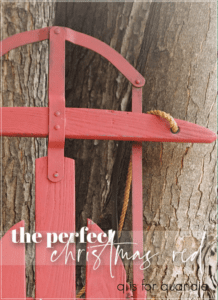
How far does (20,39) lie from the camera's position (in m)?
0.68

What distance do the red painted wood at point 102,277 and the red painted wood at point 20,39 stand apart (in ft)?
1.47

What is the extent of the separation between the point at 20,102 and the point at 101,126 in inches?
15.8

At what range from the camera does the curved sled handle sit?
677 mm

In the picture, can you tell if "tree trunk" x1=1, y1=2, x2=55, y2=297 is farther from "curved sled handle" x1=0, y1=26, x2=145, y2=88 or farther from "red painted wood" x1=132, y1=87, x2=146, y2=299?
"red painted wood" x1=132, y1=87, x2=146, y2=299

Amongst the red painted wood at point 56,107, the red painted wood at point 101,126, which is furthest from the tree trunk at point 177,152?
the red painted wood at point 56,107

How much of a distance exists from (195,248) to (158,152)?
11.6 inches

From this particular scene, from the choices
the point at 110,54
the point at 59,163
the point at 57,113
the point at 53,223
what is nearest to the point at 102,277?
the point at 53,223

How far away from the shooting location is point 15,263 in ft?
2.09

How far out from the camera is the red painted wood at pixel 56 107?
2.14 ft

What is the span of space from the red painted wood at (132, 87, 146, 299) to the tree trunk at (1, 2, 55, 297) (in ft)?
1.34

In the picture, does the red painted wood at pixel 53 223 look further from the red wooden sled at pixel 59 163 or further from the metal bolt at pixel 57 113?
the metal bolt at pixel 57 113

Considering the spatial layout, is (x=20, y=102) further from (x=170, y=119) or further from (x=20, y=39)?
(x=170, y=119)

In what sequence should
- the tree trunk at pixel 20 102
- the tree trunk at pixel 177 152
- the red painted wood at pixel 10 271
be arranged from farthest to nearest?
the tree trunk at pixel 20 102 < the tree trunk at pixel 177 152 < the red painted wood at pixel 10 271

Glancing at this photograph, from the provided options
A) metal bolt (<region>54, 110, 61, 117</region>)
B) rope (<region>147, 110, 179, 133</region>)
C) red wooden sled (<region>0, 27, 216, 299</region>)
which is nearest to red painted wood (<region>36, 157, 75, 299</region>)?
red wooden sled (<region>0, 27, 216, 299</region>)
